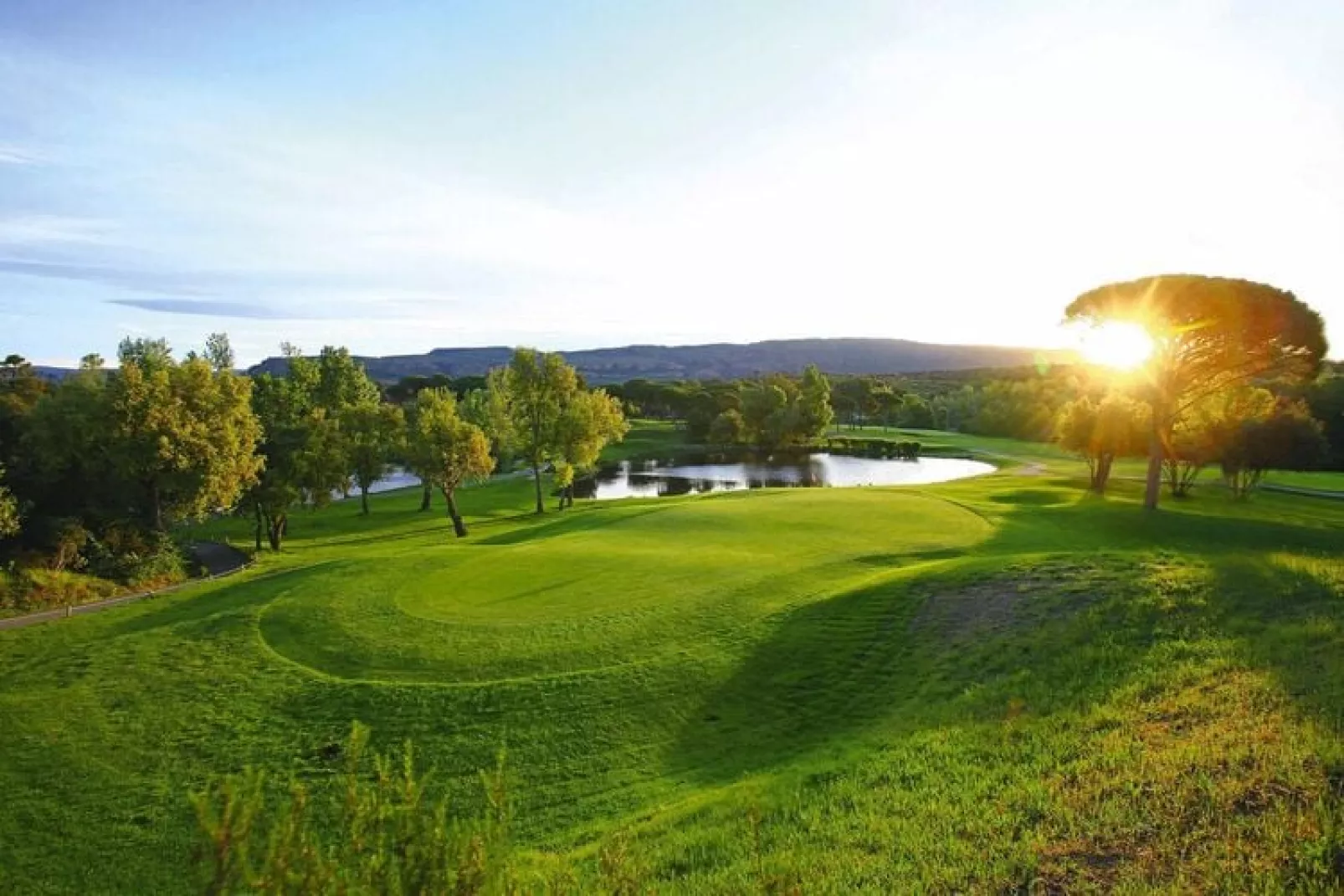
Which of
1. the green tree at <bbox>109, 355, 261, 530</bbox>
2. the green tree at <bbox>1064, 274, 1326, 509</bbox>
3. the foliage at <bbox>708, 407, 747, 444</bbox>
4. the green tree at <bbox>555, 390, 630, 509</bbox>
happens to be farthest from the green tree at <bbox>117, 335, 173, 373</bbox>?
the foliage at <bbox>708, 407, 747, 444</bbox>

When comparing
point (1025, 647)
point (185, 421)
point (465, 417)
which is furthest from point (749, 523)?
point (465, 417)

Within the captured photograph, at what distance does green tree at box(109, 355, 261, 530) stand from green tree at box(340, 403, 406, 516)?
12208 mm

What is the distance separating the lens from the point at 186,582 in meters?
31.2

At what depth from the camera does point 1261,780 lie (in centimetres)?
766

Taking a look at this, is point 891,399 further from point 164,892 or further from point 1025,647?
point 164,892

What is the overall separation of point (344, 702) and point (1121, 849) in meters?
12.9

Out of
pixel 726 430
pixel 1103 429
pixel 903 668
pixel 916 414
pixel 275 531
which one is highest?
pixel 1103 429

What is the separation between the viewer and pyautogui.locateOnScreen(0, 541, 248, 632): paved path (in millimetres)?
23516

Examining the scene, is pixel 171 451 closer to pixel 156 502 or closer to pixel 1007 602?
pixel 156 502

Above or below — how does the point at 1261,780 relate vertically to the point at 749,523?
above

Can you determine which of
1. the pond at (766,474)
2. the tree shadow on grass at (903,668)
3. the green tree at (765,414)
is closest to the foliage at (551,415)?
the pond at (766,474)

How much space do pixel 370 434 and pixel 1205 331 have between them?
46.5 metres

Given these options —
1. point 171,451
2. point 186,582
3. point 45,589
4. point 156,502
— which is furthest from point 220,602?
point 156,502

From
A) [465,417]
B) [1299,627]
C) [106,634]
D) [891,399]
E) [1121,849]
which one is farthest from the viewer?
[891,399]
